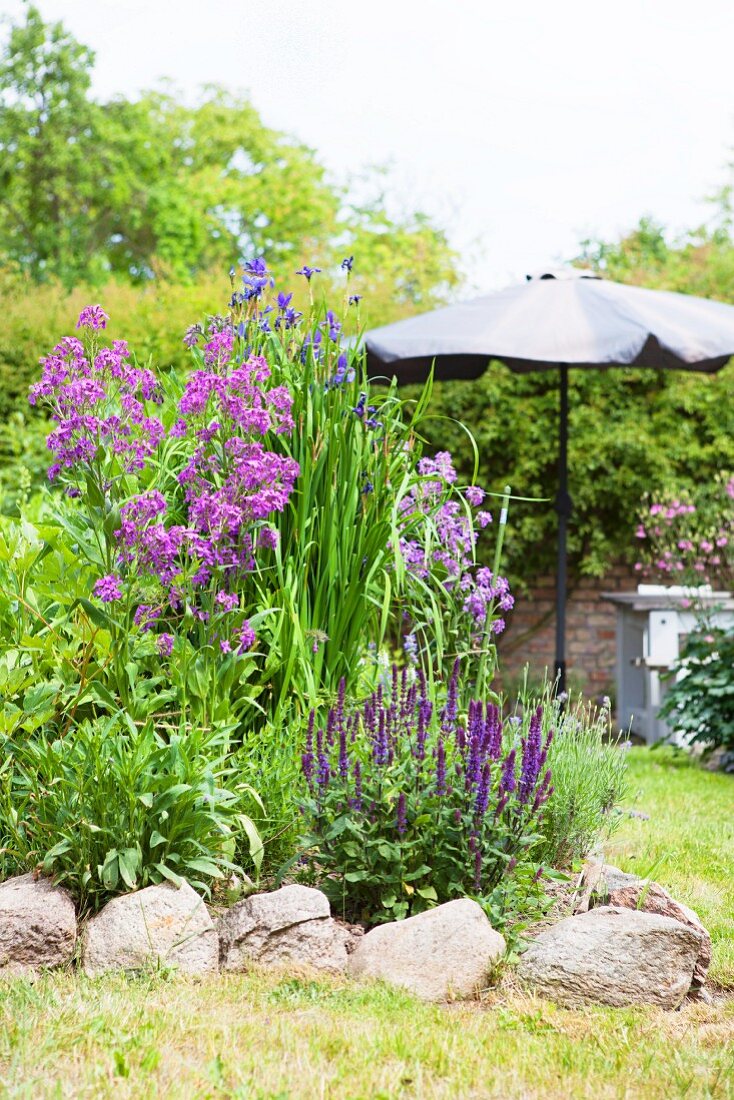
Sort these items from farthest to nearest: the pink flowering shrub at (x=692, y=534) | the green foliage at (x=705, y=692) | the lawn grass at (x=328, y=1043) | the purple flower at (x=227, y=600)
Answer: the pink flowering shrub at (x=692, y=534)
the green foliage at (x=705, y=692)
the purple flower at (x=227, y=600)
the lawn grass at (x=328, y=1043)

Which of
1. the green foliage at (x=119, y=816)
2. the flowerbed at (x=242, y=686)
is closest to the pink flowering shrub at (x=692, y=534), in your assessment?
the flowerbed at (x=242, y=686)

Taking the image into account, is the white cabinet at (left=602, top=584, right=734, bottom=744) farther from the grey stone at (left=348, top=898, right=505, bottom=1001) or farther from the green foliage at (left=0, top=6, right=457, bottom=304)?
→ the green foliage at (left=0, top=6, right=457, bottom=304)

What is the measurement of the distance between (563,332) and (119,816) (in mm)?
3875

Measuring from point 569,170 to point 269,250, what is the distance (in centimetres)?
604

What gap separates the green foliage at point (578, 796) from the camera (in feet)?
10.3

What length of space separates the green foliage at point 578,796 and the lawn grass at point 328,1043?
67 centimetres

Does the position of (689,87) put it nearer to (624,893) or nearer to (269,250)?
(269,250)

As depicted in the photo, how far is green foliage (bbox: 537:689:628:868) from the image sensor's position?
314cm

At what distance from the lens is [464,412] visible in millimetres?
9078

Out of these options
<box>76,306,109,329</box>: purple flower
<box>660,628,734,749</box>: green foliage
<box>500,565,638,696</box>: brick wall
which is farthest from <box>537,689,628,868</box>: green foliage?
<box>500,565,638,696</box>: brick wall

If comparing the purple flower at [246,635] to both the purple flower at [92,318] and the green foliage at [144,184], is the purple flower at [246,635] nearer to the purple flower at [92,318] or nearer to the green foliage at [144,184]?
the purple flower at [92,318]

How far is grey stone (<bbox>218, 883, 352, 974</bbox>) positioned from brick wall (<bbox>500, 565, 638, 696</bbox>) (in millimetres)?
6652

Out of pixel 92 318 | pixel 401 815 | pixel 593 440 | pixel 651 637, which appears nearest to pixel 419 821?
pixel 401 815

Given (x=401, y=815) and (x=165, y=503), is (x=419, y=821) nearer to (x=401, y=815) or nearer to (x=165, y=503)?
(x=401, y=815)
